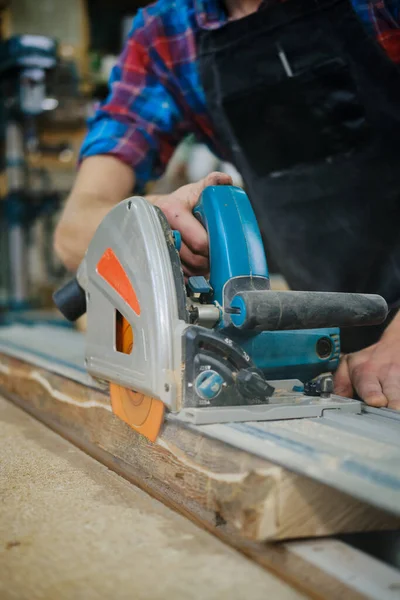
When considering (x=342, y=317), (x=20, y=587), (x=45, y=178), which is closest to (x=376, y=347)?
(x=342, y=317)

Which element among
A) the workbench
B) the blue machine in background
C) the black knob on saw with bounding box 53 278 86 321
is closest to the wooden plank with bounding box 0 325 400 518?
the workbench

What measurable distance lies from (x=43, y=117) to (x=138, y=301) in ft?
11.5

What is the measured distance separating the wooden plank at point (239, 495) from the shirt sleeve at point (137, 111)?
96cm

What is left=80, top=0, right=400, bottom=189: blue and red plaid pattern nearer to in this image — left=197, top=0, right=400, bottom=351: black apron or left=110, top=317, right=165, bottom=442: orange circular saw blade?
left=197, top=0, right=400, bottom=351: black apron

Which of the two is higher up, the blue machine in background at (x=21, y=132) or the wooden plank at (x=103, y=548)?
the blue machine in background at (x=21, y=132)

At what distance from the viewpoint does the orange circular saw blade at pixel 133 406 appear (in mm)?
1136

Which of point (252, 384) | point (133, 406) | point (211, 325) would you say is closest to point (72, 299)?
point (133, 406)

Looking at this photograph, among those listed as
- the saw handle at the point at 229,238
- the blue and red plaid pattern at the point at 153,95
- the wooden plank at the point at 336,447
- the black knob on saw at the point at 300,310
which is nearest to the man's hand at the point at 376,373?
the wooden plank at the point at 336,447

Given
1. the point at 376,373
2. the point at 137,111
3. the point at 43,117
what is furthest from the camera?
the point at 43,117

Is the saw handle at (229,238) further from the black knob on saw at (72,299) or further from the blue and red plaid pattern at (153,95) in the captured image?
the blue and red plaid pattern at (153,95)

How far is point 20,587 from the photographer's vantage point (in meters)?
0.77

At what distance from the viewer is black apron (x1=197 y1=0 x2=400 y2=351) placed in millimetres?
1688

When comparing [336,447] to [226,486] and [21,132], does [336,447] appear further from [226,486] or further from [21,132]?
[21,132]

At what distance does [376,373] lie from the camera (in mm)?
1346
